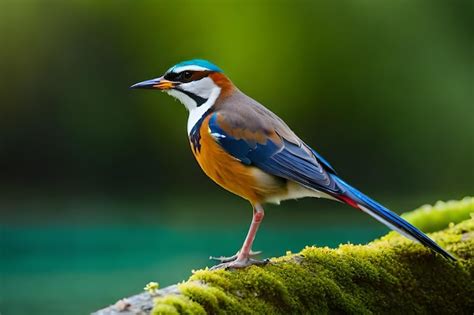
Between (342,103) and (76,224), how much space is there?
8.72 m

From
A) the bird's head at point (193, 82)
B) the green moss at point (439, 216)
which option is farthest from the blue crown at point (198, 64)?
the green moss at point (439, 216)

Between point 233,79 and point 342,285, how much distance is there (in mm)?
17051

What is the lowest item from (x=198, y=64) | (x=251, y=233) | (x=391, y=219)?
(x=251, y=233)

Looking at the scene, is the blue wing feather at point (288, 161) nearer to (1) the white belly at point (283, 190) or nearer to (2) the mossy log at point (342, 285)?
(1) the white belly at point (283, 190)

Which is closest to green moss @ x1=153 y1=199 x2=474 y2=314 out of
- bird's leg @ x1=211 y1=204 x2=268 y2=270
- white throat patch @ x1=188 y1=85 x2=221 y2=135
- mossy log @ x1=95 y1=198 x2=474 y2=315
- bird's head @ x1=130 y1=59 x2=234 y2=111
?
mossy log @ x1=95 y1=198 x2=474 y2=315

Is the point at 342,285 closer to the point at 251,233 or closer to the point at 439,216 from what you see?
the point at 251,233

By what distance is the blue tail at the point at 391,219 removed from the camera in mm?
4066

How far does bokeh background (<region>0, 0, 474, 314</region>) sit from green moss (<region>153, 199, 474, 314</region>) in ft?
42.8

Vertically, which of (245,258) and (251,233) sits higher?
(251,233)

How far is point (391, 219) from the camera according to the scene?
4.07 meters

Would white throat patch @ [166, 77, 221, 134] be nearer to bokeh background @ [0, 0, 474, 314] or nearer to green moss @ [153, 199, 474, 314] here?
green moss @ [153, 199, 474, 314]

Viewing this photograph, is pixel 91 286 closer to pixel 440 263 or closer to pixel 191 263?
pixel 191 263

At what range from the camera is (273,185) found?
4.51 m

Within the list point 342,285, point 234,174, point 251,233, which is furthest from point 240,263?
point 234,174
